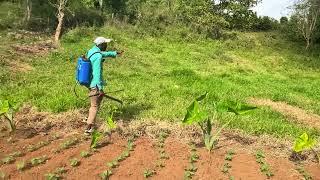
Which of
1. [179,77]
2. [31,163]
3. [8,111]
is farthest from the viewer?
[179,77]

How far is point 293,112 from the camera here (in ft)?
45.1

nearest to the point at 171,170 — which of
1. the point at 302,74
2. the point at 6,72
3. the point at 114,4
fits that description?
the point at 6,72

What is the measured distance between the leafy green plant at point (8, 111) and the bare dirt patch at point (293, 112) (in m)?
7.01

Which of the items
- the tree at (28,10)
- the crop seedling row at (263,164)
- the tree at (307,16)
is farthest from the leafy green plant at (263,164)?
the tree at (307,16)

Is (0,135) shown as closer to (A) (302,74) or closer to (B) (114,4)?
(A) (302,74)

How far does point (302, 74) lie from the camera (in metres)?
24.0

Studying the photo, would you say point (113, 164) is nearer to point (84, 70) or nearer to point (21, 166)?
point (21, 166)

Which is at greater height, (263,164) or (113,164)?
(263,164)

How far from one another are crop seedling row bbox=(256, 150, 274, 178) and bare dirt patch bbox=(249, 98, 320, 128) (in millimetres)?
4191

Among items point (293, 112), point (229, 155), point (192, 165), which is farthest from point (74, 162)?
point (293, 112)

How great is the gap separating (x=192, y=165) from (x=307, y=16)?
27.3 m

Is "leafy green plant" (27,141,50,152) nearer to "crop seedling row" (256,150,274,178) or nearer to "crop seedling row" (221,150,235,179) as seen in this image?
"crop seedling row" (221,150,235,179)

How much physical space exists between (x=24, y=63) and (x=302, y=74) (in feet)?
43.7

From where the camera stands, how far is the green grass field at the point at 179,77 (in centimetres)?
1141
